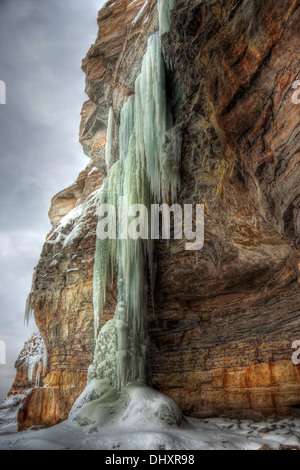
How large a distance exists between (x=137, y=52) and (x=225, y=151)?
15.6ft

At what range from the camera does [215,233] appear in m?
6.42

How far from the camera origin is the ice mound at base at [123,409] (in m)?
4.78

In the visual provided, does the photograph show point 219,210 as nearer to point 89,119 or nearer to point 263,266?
point 263,266

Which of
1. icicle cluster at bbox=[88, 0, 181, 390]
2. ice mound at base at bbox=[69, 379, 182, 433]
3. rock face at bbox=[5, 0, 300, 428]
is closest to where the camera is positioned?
rock face at bbox=[5, 0, 300, 428]

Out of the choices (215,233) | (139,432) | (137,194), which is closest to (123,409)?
(139,432)

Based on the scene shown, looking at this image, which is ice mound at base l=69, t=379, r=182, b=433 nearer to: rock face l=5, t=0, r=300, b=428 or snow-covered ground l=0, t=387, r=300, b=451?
snow-covered ground l=0, t=387, r=300, b=451

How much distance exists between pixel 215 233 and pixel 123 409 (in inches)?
148

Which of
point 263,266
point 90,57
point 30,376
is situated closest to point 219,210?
point 263,266

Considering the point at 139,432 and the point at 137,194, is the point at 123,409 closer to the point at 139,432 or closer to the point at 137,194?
the point at 139,432

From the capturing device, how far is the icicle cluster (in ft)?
20.4

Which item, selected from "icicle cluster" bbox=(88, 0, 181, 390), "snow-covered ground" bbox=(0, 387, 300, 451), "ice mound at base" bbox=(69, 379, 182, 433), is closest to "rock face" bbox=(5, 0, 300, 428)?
"icicle cluster" bbox=(88, 0, 181, 390)

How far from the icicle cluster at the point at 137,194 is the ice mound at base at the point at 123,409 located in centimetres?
44

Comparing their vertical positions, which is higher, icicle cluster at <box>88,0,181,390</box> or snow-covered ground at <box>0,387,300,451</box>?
icicle cluster at <box>88,0,181,390</box>

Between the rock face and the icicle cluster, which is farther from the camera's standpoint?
the icicle cluster
